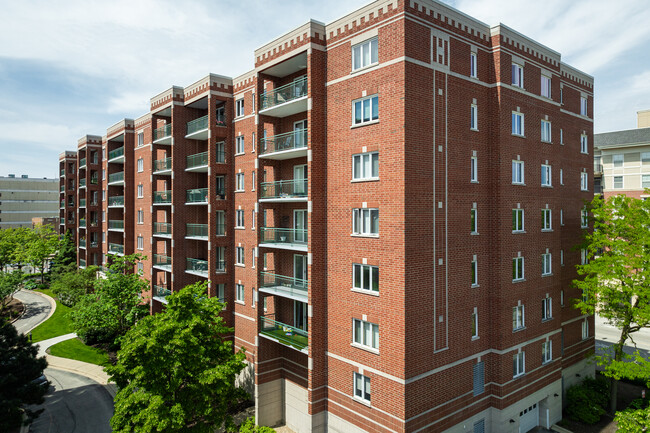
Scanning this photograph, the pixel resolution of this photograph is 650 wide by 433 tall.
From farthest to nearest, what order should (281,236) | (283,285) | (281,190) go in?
(281,190), (283,285), (281,236)

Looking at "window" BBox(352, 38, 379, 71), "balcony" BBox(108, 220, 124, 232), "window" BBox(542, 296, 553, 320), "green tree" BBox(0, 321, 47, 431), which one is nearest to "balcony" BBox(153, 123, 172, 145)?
"balcony" BBox(108, 220, 124, 232)

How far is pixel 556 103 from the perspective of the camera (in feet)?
81.7

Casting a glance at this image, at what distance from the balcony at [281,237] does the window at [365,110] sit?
7317 mm

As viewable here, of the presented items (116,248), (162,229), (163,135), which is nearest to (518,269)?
(162,229)

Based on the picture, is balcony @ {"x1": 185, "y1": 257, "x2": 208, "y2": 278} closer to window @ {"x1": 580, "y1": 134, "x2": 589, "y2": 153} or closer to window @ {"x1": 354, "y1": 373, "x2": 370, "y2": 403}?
window @ {"x1": 354, "y1": 373, "x2": 370, "y2": 403}

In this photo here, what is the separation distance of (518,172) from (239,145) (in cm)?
1895

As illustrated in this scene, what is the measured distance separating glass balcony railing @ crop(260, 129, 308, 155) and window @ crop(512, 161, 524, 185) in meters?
12.0

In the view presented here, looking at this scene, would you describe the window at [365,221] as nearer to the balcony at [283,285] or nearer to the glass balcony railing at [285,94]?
the balcony at [283,285]

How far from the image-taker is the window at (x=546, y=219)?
24.1 metres

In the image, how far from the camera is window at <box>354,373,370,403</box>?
1856 cm

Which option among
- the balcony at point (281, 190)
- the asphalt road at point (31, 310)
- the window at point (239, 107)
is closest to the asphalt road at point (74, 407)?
the asphalt road at point (31, 310)

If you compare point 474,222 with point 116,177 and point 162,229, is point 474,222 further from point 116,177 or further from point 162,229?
point 116,177

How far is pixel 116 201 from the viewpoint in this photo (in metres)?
44.7

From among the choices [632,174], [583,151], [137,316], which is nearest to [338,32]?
[583,151]
